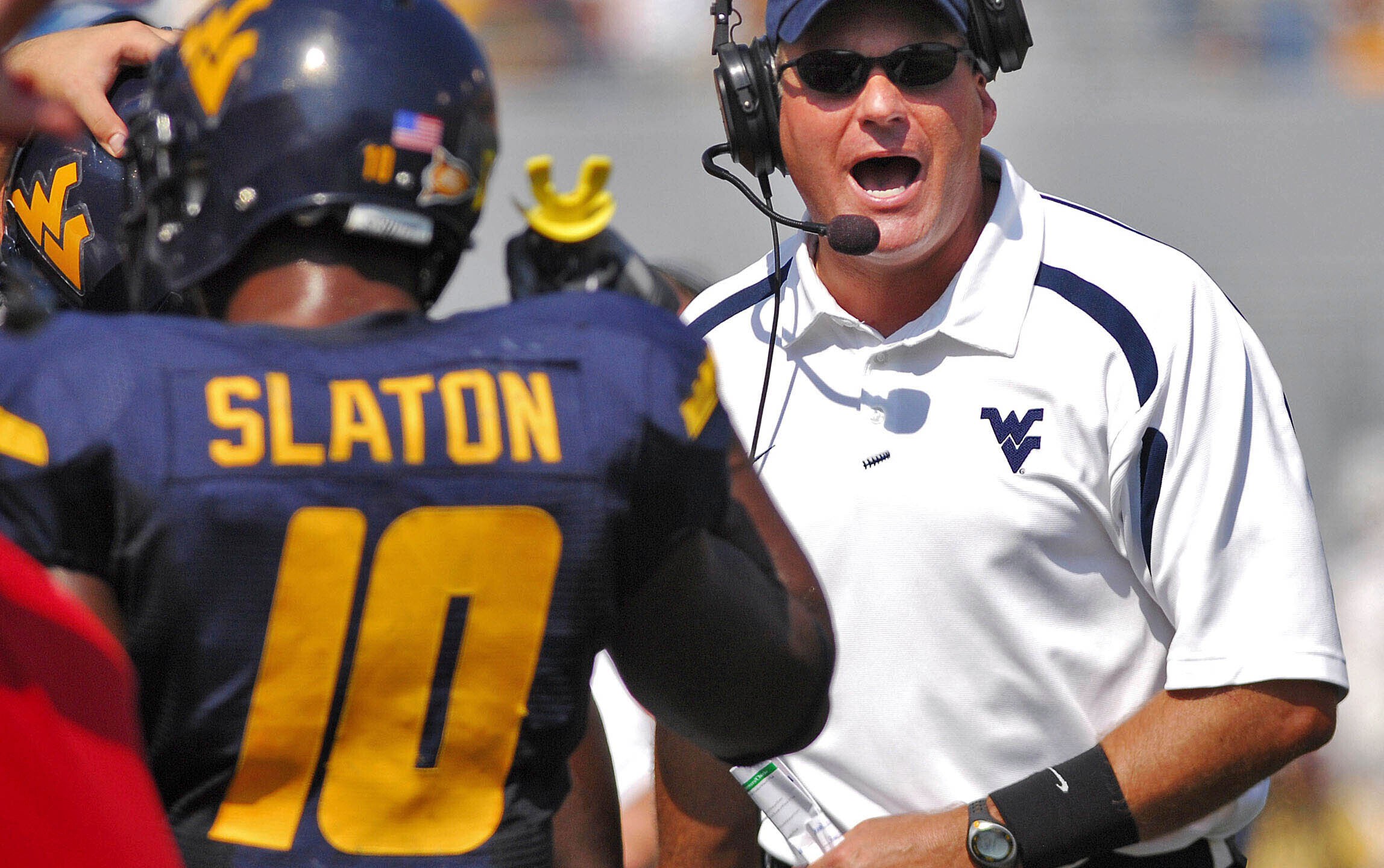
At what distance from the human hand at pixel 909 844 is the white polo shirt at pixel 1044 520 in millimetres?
95

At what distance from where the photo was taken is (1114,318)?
7.24 feet

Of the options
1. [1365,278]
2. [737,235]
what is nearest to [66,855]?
[737,235]

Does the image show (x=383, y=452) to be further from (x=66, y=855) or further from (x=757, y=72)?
(x=757, y=72)

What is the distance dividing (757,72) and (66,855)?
174 cm

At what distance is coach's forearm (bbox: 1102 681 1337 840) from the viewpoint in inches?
83.6

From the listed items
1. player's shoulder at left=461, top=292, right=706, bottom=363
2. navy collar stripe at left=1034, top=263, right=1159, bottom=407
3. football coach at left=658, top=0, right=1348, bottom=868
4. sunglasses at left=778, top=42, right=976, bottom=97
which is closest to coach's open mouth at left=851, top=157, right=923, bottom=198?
football coach at left=658, top=0, right=1348, bottom=868

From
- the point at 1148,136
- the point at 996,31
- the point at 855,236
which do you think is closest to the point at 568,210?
the point at 855,236

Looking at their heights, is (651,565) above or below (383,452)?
below

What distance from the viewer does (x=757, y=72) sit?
253 cm

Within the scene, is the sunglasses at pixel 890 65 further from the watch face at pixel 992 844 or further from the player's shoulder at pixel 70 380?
the player's shoulder at pixel 70 380

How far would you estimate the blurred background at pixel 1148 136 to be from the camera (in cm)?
1056

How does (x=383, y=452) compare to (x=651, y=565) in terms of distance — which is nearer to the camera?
(x=383, y=452)

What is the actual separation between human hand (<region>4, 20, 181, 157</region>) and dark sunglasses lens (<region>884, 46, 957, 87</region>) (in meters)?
1.01

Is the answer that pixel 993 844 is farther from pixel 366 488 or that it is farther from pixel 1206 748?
pixel 366 488
